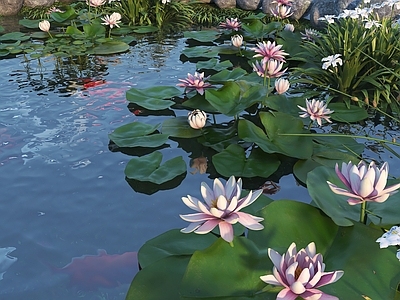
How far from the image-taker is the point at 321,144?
2.74 metres

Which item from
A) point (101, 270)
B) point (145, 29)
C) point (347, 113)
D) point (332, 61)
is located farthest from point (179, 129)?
point (145, 29)

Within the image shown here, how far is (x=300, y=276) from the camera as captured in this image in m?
1.15

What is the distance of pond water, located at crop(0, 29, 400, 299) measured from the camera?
194cm

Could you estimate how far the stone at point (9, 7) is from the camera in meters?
6.45

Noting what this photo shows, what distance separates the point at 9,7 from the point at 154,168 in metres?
4.99

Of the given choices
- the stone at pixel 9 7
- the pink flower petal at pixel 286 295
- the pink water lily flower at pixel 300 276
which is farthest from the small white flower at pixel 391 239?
the stone at pixel 9 7

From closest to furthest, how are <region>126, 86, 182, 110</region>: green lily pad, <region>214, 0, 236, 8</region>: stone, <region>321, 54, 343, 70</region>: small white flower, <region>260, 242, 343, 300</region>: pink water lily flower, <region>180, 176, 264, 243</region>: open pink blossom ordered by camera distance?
<region>260, 242, 343, 300</region>: pink water lily flower < <region>180, 176, 264, 243</region>: open pink blossom < <region>321, 54, 343, 70</region>: small white flower < <region>126, 86, 182, 110</region>: green lily pad < <region>214, 0, 236, 8</region>: stone

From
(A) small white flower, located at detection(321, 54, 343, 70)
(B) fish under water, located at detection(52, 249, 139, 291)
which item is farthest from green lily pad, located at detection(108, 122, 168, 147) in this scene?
(A) small white flower, located at detection(321, 54, 343, 70)

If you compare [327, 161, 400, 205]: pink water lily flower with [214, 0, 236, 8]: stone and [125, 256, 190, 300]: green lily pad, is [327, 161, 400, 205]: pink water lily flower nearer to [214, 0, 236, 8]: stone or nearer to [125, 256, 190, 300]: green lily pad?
[125, 256, 190, 300]: green lily pad

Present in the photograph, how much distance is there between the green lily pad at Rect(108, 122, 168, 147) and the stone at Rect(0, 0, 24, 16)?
4.42m

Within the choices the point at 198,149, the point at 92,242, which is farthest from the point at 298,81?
the point at 92,242

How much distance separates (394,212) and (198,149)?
1368mm

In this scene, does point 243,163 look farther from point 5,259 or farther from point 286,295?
point 286,295

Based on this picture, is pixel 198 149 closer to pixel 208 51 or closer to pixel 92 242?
pixel 92 242
